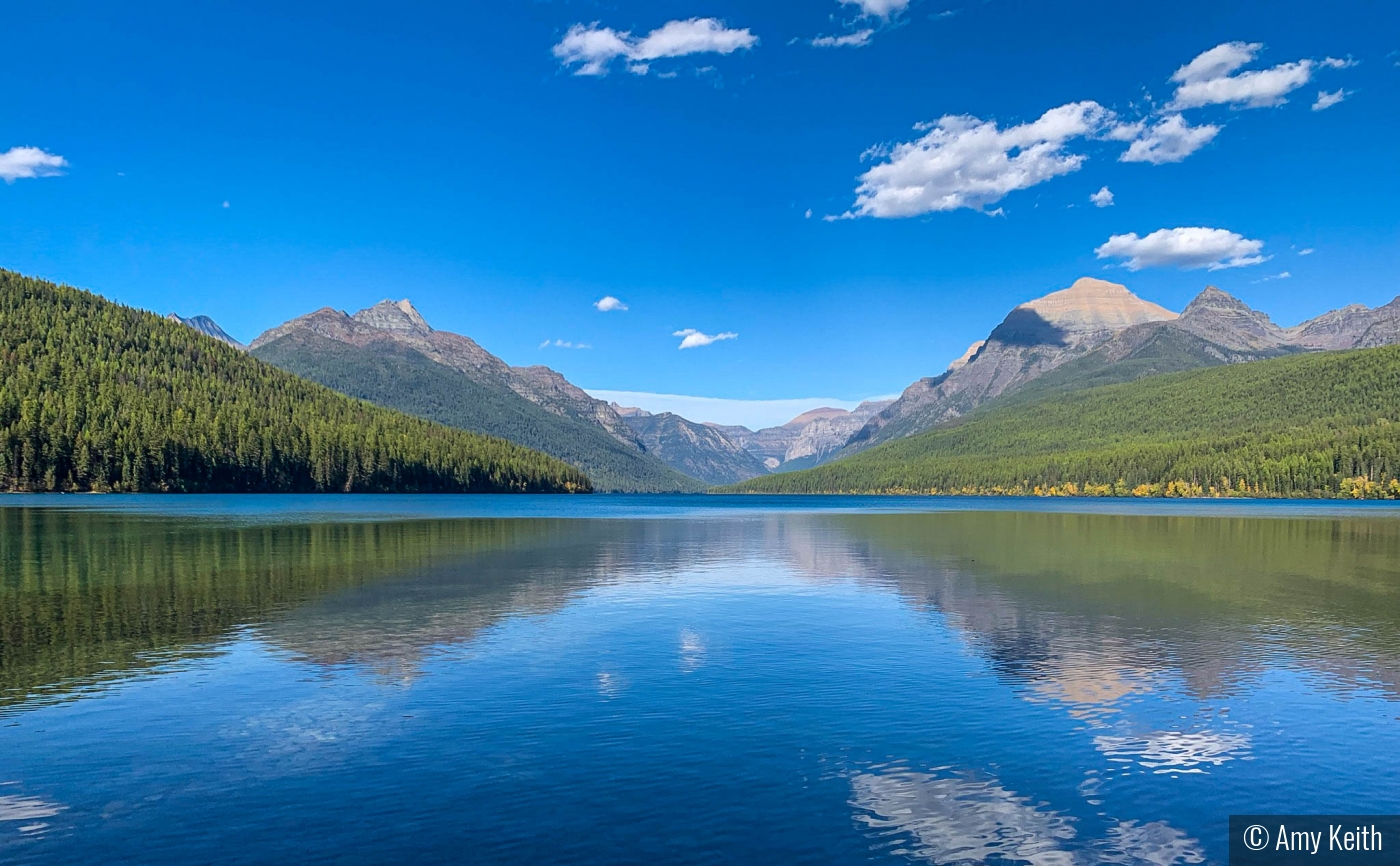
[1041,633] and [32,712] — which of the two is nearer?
[32,712]

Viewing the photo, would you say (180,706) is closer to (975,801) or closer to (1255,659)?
(975,801)

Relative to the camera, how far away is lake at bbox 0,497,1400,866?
14555 millimetres

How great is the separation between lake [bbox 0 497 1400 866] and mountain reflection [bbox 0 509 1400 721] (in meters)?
0.26

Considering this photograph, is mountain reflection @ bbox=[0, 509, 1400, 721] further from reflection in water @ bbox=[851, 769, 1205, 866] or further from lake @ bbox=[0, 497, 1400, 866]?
reflection in water @ bbox=[851, 769, 1205, 866]

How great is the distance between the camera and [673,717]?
21.5 meters

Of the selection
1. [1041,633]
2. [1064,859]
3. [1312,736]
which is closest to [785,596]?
[1041,633]

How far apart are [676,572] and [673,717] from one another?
109 feet

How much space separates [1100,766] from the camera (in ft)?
59.2

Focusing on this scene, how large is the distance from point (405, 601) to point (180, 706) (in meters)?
17.6

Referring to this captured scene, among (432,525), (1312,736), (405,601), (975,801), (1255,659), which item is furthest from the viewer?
(432,525)

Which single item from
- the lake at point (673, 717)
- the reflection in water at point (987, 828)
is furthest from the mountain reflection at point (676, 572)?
the reflection in water at point (987, 828)

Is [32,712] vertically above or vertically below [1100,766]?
above

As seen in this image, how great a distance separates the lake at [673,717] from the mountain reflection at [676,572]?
0.85 feet

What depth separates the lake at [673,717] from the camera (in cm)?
1455
